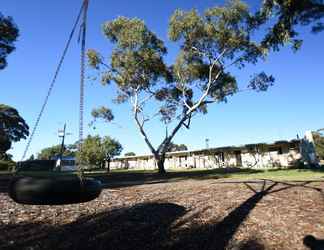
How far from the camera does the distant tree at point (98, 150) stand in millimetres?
55375

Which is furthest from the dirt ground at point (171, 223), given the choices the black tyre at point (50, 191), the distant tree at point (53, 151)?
the distant tree at point (53, 151)

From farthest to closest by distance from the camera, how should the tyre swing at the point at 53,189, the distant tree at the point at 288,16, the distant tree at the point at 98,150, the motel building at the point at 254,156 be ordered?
the distant tree at the point at 98,150, the motel building at the point at 254,156, the distant tree at the point at 288,16, the tyre swing at the point at 53,189

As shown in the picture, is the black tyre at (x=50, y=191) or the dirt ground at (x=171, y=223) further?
the dirt ground at (x=171, y=223)

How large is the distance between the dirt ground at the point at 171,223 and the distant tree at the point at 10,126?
1938 inches

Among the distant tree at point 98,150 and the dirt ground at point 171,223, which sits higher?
the distant tree at point 98,150

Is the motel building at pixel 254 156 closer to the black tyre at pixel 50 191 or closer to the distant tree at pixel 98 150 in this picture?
the distant tree at pixel 98 150

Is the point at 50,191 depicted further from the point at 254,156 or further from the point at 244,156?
the point at 244,156

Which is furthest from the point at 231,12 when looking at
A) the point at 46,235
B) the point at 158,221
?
the point at 46,235

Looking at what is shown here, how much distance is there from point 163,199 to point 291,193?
169 inches

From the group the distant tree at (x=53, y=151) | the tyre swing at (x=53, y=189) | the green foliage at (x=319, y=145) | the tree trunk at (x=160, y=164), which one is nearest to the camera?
the tyre swing at (x=53, y=189)

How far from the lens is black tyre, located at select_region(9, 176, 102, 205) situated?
16.3 ft

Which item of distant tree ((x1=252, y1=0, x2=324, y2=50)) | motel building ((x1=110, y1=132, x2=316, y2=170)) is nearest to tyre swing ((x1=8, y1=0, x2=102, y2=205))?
distant tree ((x1=252, y1=0, x2=324, y2=50))

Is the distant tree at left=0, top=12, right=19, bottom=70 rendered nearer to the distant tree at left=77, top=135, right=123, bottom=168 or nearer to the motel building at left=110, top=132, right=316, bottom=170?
the motel building at left=110, top=132, right=316, bottom=170

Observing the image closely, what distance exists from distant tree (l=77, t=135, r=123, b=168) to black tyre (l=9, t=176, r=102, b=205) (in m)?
49.3
